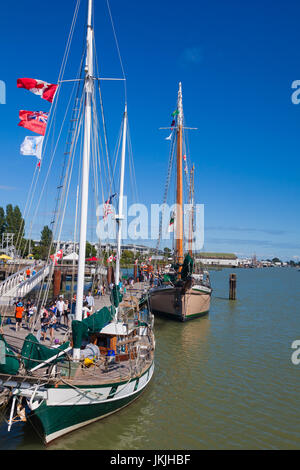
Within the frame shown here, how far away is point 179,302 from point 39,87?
74.2ft

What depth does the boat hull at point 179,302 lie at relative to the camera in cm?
3209

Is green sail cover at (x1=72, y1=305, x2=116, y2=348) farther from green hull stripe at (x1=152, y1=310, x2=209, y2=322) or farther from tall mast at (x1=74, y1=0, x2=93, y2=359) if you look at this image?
green hull stripe at (x1=152, y1=310, x2=209, y2=322)

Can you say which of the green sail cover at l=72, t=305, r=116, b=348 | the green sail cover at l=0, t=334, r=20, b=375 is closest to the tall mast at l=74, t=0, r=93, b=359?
the green sail cover at l=72, t=305, r=116, b=348

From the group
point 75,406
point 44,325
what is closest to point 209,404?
point 75,406

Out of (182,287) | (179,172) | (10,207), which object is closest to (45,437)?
(182,287)

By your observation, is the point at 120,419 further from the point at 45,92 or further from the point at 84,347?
the point at 45,92

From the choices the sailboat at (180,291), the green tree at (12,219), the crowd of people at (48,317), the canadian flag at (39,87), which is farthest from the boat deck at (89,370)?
the green tree at (12,219)

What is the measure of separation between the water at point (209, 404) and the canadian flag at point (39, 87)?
13446mm

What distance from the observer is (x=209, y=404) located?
49.5 ft

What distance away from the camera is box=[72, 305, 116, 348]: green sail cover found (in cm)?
1261

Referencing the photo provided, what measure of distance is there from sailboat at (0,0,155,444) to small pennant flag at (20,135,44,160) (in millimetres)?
3070

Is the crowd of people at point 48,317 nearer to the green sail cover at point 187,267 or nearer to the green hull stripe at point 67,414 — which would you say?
the green hull stripe at point 67,414

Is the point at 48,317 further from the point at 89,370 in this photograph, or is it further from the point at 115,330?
the point at 89,370

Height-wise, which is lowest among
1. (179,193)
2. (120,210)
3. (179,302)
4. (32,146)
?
(179,302)
